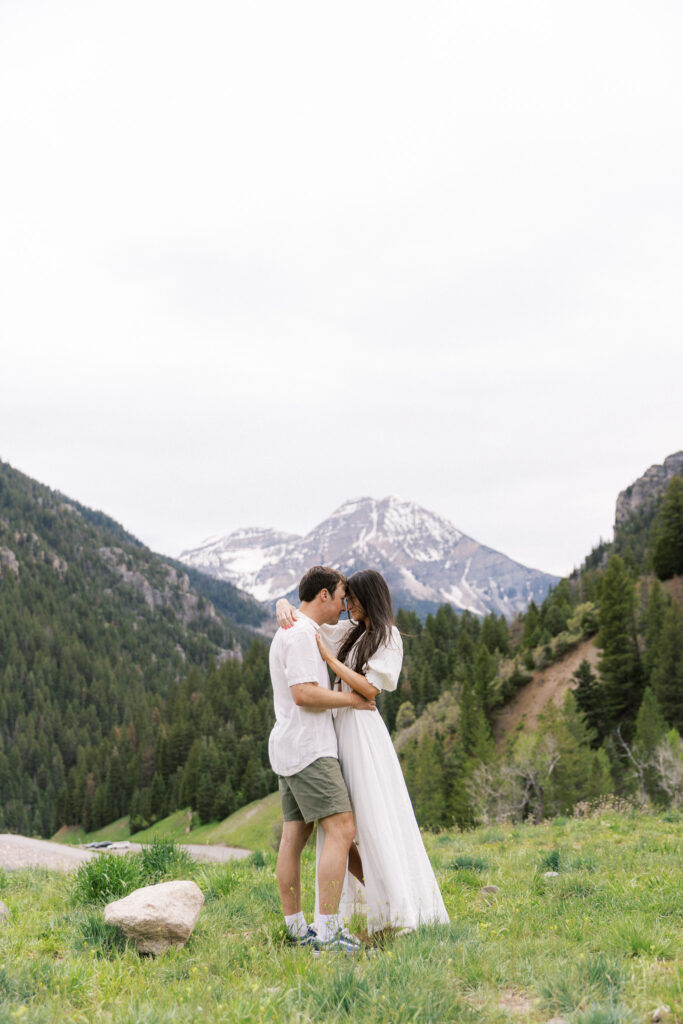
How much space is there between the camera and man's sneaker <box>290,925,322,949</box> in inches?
223

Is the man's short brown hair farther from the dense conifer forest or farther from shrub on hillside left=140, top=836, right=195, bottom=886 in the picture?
the dense conifer forest

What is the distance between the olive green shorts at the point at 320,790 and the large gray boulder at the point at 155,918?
1218 millimetres

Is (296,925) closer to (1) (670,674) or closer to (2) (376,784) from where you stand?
(2) (376,784)

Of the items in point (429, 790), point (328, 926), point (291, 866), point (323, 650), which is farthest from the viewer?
point (429, 790)

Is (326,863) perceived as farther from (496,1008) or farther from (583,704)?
(583,704)

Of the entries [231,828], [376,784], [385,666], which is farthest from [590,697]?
[385,666]

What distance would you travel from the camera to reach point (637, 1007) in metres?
3.99

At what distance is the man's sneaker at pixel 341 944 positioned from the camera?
5.42 m

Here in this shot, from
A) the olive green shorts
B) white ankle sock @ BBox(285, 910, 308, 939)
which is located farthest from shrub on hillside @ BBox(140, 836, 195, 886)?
Result: the olive green shorts

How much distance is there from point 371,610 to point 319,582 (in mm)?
539

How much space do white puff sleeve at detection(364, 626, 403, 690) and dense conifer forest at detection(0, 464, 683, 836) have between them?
2499cm

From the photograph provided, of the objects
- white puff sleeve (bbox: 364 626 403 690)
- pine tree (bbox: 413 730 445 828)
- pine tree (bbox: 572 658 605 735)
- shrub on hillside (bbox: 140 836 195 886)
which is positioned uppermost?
white puff sleeve (bbox: 364 626 403 690)

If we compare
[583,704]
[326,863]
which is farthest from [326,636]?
[583,704]

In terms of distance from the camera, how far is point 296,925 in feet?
19.9
